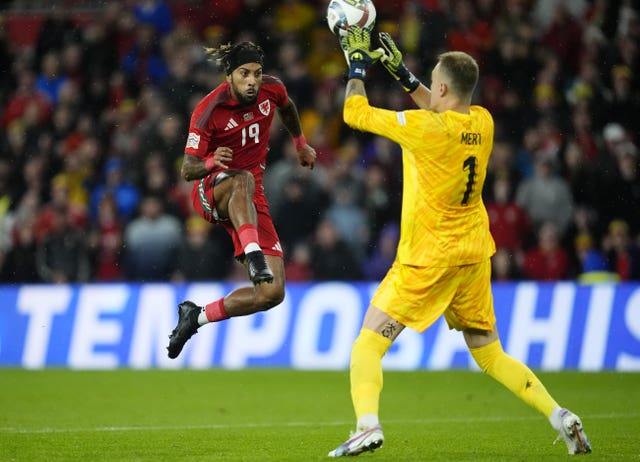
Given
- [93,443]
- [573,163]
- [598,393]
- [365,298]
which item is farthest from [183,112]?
[93,443]

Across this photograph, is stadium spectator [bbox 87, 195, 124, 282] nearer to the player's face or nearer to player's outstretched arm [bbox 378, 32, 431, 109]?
the player's face

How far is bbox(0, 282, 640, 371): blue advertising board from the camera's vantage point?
13.3 m

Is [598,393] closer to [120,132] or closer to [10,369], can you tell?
[10,369]

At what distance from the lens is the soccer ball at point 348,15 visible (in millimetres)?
7461

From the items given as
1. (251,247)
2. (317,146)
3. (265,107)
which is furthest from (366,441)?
(317,146)

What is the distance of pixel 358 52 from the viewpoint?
7168 mm

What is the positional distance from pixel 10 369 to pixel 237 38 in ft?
19.7

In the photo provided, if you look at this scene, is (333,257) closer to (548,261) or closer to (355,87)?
(548,261)

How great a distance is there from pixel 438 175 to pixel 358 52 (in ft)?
2.90

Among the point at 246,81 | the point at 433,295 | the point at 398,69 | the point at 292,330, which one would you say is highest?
the point at 398,69

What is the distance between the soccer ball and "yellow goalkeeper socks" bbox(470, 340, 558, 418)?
6.92ft

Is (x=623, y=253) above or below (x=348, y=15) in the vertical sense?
below

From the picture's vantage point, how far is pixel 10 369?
48.2 feet

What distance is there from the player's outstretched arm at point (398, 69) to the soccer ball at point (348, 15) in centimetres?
14
